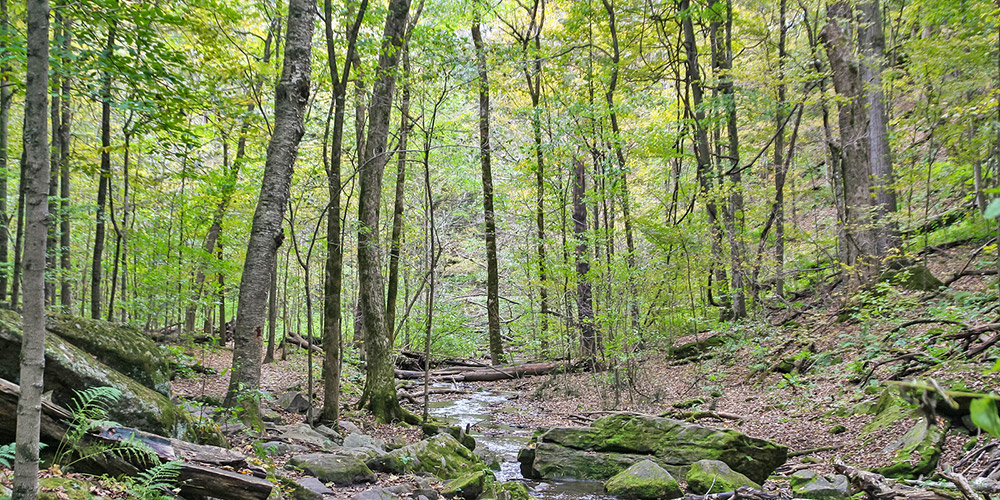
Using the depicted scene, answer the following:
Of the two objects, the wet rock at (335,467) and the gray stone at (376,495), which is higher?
the wet rock at (335,467)

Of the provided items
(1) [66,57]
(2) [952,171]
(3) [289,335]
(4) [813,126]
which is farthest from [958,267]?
(3) [289,335]

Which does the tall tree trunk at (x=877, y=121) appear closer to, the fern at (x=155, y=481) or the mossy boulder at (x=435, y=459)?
the mossy boulder at (x=435, y=459)

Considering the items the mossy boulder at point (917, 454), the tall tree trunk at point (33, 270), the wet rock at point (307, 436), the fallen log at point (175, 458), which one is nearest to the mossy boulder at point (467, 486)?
the wet rock at point (307, 436)

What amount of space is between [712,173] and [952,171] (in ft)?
14.9

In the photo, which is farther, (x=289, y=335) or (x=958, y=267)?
(x=289, y=335)

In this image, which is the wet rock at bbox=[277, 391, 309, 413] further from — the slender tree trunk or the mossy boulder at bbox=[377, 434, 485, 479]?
the slender tree trunk

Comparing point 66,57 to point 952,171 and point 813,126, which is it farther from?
point 813,126

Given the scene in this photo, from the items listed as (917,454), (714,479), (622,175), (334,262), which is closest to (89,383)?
(334,262)

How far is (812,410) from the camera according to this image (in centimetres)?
824

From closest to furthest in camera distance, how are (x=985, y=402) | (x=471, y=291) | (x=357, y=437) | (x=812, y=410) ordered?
(x=985, y=402), (x=357, y=437), (x=812, y=410), (x=471, y=291)

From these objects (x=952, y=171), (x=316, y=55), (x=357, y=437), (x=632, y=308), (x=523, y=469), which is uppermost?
(x=316, y=55)

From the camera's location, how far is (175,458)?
164 inches

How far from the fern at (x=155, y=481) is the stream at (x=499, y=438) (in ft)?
14.1

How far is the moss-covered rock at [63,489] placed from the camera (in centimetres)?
329
